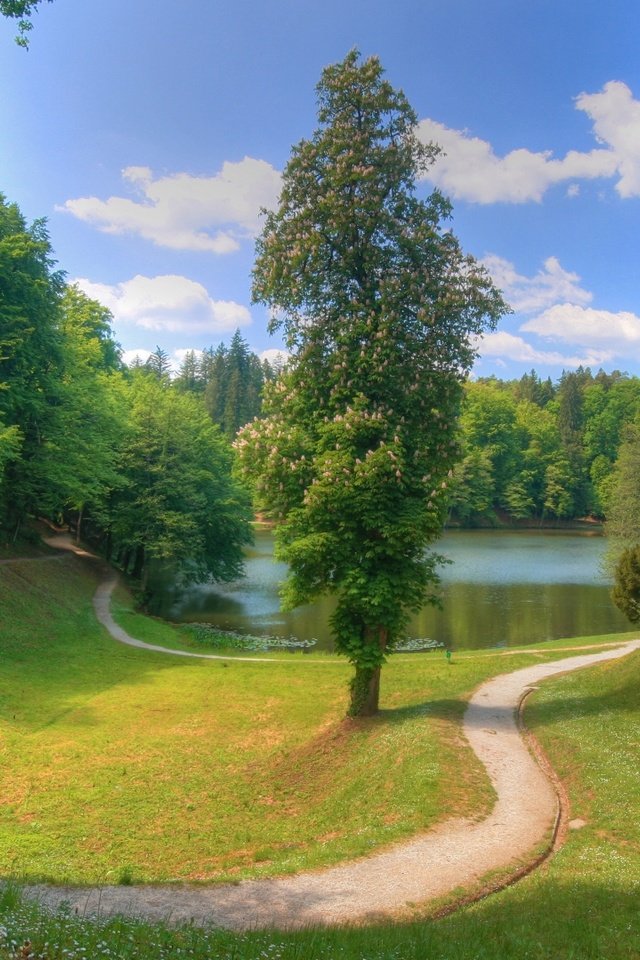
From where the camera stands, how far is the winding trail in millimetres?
7188

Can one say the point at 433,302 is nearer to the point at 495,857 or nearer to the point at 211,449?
the point at 495,857

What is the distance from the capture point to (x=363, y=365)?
14281mm

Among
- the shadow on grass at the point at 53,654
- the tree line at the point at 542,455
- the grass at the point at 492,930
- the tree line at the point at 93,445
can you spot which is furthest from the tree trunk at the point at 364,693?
the tree line at the point at 542,455

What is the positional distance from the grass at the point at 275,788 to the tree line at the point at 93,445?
10814mm

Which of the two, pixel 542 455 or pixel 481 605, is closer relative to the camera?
pixel 481 605

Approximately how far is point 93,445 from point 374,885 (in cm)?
2921

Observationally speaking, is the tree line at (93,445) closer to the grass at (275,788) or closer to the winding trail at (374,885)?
the grass at (275,788)

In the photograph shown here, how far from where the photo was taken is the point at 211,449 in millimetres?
46344

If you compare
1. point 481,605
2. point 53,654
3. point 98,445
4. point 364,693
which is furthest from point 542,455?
point 364,693

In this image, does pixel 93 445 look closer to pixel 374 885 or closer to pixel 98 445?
pixel 98 445

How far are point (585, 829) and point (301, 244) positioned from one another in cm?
1265

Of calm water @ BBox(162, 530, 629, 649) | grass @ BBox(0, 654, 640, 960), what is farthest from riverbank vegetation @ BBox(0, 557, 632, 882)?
calm water @ BBox(162, 530, 629, 649)

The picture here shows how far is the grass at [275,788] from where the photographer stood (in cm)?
578

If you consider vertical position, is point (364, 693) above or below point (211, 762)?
above
